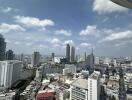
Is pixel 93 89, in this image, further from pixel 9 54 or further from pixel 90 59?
pixel 90 59

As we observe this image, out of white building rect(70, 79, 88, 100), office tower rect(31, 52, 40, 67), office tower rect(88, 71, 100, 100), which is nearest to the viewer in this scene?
office tower rect(88, 71, 100, 100)

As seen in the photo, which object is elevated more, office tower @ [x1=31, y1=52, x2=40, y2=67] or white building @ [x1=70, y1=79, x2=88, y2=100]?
office tower @ [x1=31, y1=52, x2=40, y2=67]

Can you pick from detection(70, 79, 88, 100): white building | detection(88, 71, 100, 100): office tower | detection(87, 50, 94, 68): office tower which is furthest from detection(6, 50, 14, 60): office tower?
detection(88, 71, 100, 100): office tower

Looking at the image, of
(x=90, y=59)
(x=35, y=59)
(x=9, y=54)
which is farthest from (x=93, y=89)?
(x=35, y=59)

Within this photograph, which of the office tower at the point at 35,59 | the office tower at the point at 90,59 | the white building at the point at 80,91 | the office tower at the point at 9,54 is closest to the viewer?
the white building at the point at 80,91

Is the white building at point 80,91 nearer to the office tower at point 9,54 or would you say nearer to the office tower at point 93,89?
the office tower at point 93,89

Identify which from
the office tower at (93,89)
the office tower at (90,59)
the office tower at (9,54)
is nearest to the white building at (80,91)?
the office tower at (93,89)

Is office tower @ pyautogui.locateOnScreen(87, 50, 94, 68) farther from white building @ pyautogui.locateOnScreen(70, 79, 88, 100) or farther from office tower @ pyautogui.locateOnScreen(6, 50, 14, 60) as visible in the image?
white building @ pyautogui.locateOnScreen(70, 79, 88, 100)

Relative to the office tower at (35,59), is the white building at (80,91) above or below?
below

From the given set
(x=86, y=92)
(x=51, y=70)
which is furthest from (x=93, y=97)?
(x=51, y=70)

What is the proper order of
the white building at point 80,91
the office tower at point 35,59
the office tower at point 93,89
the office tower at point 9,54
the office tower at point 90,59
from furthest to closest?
the office tower at point 90,59, the office tower at point 35,59, the office tower at point 9,54, the white building at point 80,91, the office tower at point 93,89

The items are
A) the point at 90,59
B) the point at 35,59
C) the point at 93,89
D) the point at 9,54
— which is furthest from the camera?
the point at 90,59
